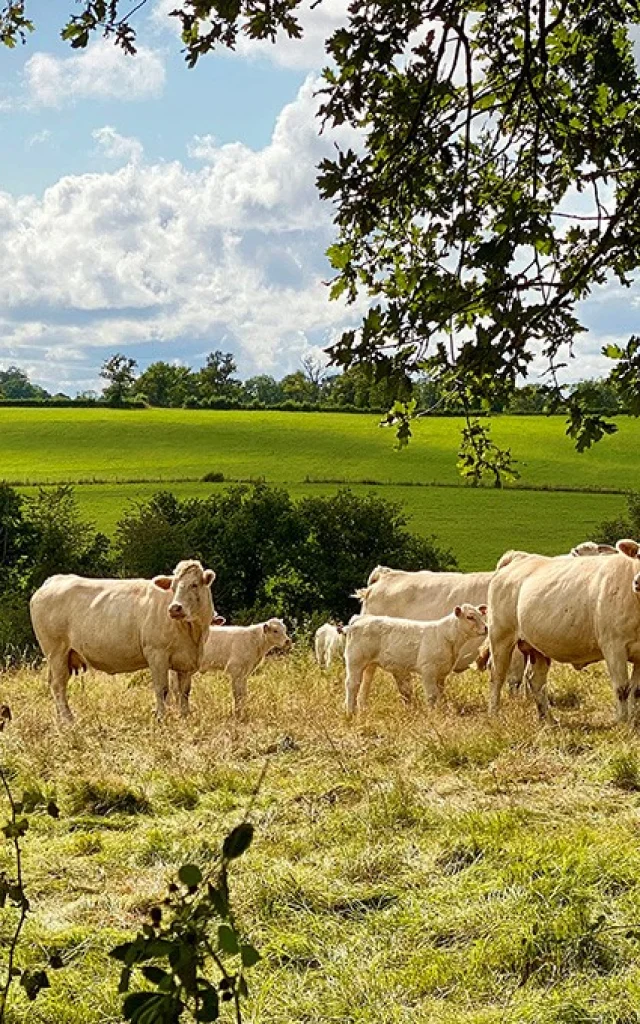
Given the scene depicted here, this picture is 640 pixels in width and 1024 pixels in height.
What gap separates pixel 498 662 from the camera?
1327cm

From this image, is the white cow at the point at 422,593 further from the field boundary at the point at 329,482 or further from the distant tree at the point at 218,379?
the distant tree at the point at 218,379

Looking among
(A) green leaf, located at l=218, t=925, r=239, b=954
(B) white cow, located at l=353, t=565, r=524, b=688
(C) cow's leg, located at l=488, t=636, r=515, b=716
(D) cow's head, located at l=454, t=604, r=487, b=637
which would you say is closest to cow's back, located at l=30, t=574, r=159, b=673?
(D) cow's head, located at l=454, t=604, r=487, b=637

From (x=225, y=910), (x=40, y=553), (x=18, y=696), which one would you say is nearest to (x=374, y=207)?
(x=225, y=910)

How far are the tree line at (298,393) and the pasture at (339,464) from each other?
416 cm

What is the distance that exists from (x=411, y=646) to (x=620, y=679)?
2.85 meters

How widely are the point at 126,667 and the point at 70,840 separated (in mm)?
7033

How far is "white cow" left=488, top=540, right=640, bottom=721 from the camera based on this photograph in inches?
446

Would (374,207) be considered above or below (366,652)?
above

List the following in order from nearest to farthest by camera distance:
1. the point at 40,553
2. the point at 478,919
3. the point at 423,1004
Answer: the point at 423,1004 → the point at 478,919 → the point at 40,553

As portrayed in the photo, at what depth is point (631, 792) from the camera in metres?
7.98

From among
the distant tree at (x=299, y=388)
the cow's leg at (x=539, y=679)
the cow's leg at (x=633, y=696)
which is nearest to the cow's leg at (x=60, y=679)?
the cow's leg at (x=539, y=679)

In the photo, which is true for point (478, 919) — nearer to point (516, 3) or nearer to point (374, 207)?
point (374, 207)

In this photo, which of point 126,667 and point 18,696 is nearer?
point 126,667

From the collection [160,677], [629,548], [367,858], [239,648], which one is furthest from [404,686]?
[367,858]
